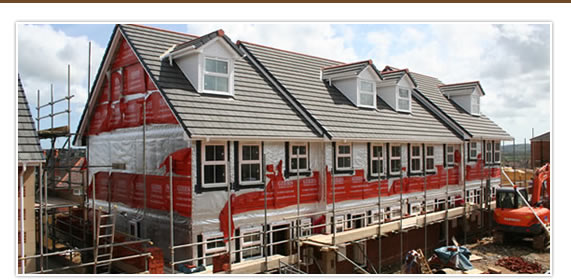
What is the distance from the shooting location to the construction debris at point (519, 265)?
17.1 meters

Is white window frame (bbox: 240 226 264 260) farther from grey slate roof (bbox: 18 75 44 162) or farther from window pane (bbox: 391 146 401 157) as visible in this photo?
window pane (bbox: 391 146 401 157)

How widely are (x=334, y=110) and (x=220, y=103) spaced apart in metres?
5.12

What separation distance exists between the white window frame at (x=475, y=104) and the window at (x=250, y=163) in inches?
653

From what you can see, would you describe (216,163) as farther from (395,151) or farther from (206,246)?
(395,151)

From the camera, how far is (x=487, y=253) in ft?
65.2

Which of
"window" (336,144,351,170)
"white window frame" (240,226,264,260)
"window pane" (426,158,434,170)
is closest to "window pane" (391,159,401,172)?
"window pane" (426,158,434,170)

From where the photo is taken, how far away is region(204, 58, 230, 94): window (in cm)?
1373

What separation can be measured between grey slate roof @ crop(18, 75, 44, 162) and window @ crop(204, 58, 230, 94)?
4933mm

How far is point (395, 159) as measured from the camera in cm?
1842

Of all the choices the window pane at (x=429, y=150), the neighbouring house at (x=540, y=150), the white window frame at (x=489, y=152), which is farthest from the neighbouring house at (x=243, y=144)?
the neighbouring house at (x=540, y=150)

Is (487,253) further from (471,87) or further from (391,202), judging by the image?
(471,87)

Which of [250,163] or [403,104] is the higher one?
[403,104]

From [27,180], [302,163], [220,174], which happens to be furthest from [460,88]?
[27,180]

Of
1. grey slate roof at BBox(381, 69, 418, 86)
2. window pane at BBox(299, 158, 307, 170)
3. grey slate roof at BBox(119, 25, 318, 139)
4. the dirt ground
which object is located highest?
grey slate roof at BBox(381, 69, 418, 86)
